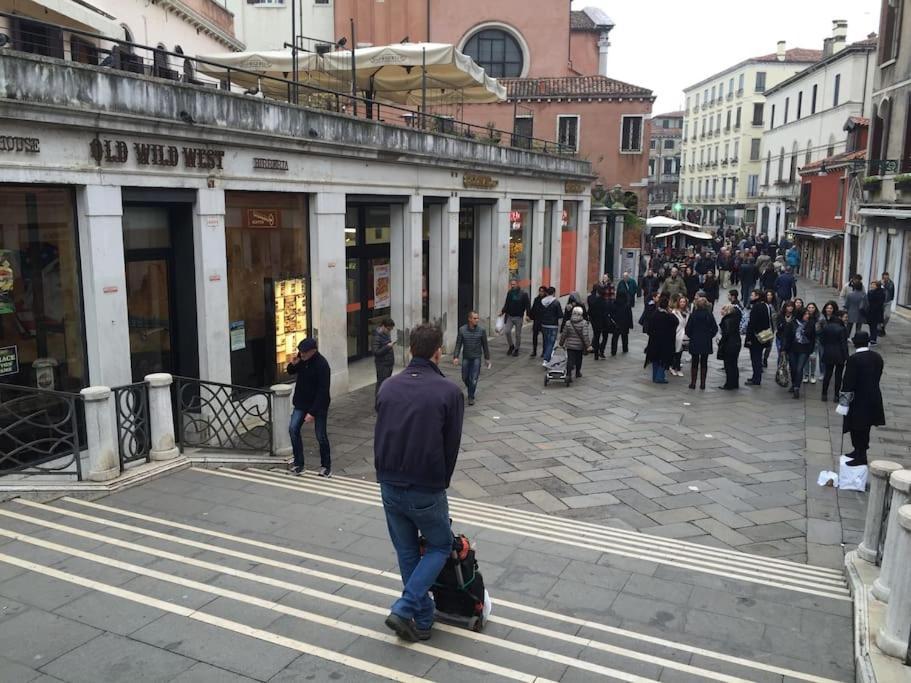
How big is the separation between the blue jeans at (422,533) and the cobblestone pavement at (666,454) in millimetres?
3681

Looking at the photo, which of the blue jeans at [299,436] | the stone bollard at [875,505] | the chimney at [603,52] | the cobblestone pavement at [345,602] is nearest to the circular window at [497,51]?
the chimney at [603,52]

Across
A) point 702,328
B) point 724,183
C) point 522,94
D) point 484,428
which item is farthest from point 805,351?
point 724,183

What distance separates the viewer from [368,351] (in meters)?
15.2

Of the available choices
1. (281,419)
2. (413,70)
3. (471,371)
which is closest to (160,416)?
(281,419)

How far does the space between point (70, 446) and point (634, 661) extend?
5364 millimetres

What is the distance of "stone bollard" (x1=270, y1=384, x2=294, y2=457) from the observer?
28.1 ft

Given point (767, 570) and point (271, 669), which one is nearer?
point (271, 669)

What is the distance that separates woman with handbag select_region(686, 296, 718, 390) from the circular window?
24061 mm

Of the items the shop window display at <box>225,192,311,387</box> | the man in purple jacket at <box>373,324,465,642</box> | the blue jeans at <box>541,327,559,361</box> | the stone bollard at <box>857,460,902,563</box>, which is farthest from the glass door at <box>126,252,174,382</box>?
the stone bollard at <box>857,460,902,563</box>

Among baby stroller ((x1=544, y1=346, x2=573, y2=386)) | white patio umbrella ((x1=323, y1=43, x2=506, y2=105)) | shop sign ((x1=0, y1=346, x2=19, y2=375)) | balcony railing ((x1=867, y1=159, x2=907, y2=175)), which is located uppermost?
white patio umbrella ((x1=323, y1=43, x2=506, y2=105))

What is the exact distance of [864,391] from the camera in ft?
28.2

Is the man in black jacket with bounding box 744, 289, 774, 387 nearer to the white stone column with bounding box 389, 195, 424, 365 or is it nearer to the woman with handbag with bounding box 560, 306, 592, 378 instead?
the woman with handbag with bounding box 560, 306, 592, 378

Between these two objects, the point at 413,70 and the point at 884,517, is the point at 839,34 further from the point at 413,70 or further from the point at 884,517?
the point at 884,517

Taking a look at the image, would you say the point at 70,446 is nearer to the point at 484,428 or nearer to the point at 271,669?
the point at 271,669
